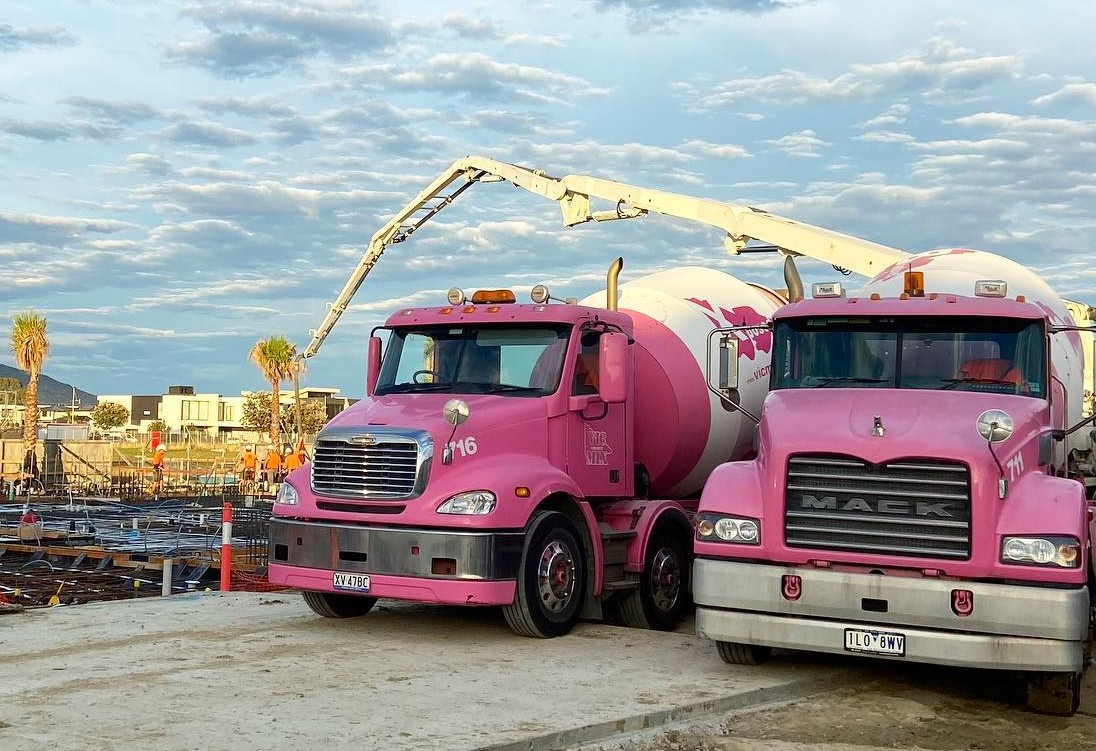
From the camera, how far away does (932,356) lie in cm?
956

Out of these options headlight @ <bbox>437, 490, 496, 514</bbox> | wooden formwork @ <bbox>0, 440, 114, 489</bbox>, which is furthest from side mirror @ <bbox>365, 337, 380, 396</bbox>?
wooden formwork @ <bbox>0, 440, 114, 489</bbox>

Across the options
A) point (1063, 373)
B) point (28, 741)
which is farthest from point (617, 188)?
point (28, 741)

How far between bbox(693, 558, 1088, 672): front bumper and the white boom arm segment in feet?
42.7

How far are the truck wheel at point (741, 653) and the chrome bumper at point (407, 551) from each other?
193 centimetres

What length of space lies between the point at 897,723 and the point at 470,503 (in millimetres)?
3916

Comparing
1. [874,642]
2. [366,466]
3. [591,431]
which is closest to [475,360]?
[591,431]

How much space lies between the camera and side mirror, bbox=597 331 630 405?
37.3 feet

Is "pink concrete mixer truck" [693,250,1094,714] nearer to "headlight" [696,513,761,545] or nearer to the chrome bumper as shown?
"headlight" [696,513,761,545]

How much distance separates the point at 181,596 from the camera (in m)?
13.4

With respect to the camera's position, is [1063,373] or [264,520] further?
[264,520]

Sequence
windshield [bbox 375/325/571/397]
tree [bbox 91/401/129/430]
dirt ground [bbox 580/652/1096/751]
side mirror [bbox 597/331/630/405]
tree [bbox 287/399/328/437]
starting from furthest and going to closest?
tree [bbox 91/401/129/430] < tree [bbox 287/399/328/437] < windshield [bbox 375/325/571/397] < side mirror [bbox 597/331/630/405] < dirt ground [bbox 580/652/1096/751]

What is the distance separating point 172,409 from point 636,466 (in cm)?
17204

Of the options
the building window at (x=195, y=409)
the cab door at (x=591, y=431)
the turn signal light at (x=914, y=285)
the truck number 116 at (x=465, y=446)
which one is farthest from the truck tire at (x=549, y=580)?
the building window at (x=195, y=409)

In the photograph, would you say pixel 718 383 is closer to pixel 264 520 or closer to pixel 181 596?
pixel 181 596
